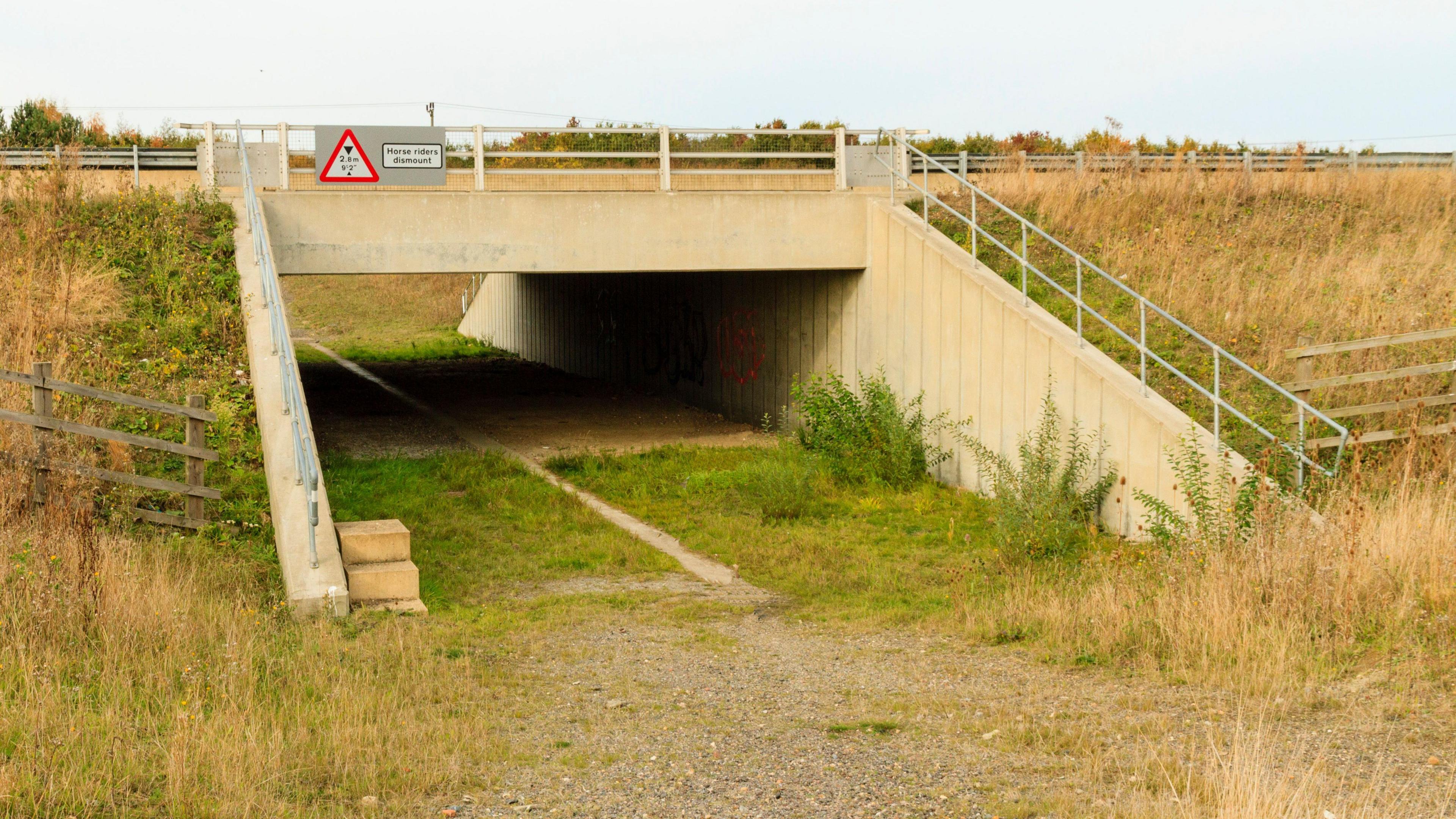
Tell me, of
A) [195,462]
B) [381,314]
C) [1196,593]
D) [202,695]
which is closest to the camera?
[202,695]

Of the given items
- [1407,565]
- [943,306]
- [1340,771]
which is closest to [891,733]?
[1340,771]

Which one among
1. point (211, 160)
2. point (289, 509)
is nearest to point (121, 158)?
point (211, 160)

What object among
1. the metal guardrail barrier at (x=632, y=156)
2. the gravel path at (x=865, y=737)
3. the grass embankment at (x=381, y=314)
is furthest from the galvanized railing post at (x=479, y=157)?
the grass embankment at (x=381, y=314)

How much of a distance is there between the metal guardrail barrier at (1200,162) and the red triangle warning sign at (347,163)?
8.03 m

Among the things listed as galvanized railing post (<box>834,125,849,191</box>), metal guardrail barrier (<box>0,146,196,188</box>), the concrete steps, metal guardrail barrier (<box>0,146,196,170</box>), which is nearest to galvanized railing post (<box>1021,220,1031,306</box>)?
galvanized railing post (<box>834,125,849,191</box>)

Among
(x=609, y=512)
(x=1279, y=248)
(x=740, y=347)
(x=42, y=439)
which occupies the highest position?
(x=1279, y=248)

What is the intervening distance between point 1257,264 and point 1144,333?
4.86m

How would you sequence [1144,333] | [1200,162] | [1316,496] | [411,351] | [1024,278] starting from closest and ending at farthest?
[1316,496]
[1144,333]
[1024,278]
[1200,162]
[411,351]

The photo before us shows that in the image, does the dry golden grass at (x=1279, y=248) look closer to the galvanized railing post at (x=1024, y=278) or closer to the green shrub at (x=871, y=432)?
the galvanized railing post at (x=1024, y=278)

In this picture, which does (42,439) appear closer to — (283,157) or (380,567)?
(380,567)

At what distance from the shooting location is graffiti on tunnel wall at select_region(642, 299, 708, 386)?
21562mm

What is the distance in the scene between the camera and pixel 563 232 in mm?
15805

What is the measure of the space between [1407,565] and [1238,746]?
9.76 feet

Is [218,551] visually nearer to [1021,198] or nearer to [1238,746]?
[1238,746]
